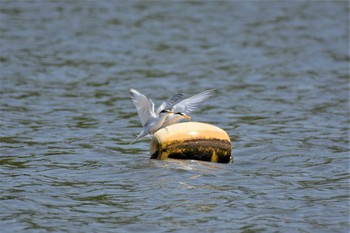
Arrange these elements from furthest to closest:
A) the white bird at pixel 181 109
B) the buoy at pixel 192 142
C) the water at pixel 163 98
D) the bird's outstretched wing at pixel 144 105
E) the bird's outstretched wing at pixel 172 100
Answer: the bird's outstretched wing at pixel 172 100 < the white bird at pixel 181 109 < the bird's outstretched wing at pixel 144 105 < the buoy at pixel 192 142 < the water at pixel 163 98

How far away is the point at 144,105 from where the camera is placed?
470 inches

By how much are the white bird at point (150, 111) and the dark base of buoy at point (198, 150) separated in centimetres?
55

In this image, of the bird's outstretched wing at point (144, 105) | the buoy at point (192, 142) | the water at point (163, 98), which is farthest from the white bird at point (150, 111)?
the water at point (163, 98)

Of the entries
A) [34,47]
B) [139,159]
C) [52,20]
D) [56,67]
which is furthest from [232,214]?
[52,20]

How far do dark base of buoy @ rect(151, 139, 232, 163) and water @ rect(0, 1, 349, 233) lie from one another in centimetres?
13

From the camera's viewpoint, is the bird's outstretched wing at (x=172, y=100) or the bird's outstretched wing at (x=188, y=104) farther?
the bird's outstretched wing at (x=188, y=104)

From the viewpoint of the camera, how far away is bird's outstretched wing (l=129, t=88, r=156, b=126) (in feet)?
38.4

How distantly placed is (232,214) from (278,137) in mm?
4883

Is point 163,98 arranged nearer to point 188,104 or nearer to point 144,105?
point 188,104

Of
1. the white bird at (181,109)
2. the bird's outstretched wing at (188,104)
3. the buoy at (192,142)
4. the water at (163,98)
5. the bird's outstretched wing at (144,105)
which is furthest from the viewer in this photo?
the bird's outstretched wing at (188,104)

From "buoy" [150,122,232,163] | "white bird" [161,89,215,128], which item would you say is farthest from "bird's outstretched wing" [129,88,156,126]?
"buoy" [150,122,232,163]

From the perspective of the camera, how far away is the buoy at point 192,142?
11.3 meters

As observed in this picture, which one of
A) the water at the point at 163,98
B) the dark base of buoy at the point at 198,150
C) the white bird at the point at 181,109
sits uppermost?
the white bird at the point at 181,109

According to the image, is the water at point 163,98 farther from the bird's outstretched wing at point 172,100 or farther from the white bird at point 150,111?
the bird's outstretched wing at point 172,100
